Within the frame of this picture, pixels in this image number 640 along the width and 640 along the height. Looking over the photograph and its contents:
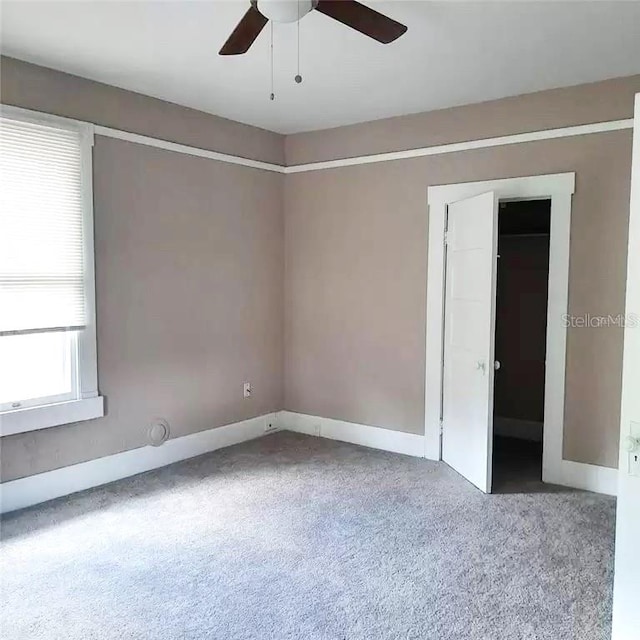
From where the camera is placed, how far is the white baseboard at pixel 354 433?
4.61 metres

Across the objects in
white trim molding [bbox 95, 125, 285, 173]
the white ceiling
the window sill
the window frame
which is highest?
the white ceiling

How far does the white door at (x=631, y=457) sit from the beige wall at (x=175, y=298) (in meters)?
3.10

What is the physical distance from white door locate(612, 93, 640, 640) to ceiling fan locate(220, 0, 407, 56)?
1053 mm

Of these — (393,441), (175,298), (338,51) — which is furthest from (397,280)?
(338,51)

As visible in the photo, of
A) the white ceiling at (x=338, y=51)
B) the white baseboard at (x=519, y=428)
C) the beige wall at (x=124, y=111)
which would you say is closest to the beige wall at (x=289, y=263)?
the beige wall at (x=124, y=111)

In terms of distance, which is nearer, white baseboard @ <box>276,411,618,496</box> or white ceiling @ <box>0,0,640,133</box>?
white ceiling @ <box>0,0,640,133</box>

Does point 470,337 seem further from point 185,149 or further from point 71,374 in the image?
point 71,374

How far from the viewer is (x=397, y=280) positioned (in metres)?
4.62

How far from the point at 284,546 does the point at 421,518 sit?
0.86 m

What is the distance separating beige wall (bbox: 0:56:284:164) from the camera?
338 cm

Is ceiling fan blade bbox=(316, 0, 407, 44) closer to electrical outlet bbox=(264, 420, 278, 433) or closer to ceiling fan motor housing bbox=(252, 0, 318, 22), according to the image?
ceiling fan motor housing bbox=(252, 0, 318, 22)

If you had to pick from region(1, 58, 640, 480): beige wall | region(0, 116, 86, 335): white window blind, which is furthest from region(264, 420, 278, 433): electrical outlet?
region(0, 116, 86, 335): white window blind

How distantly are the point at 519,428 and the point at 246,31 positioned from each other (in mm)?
4103

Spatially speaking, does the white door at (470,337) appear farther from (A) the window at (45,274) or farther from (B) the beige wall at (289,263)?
(A) the window at (45,274)
